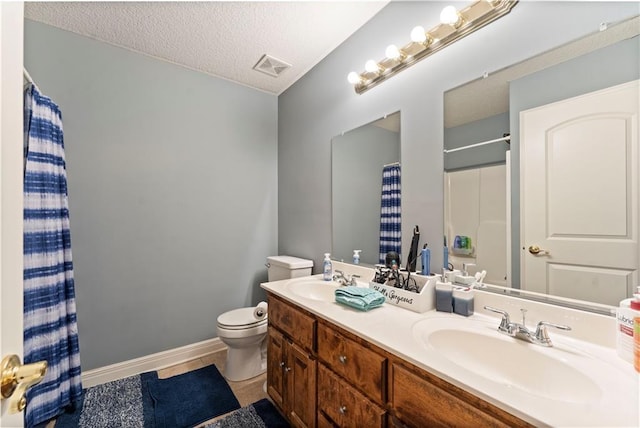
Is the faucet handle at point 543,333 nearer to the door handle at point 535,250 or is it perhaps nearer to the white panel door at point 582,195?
the white panel door at point 582,195

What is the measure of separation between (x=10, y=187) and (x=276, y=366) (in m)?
1.47

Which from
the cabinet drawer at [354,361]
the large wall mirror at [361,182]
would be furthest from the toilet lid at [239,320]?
the cabinet drawer at [354,361]

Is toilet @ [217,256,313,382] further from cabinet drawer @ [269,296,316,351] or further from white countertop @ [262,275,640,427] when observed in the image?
white countertop @ [262,275,640,427]

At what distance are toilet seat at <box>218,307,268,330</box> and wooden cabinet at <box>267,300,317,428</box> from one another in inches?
12.5

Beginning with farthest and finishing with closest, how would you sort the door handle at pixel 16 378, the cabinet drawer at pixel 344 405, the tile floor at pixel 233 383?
the tile floor at pixel 233 383, the cabinet drawer at pixel 344 405, the door handle at pixel 16 378

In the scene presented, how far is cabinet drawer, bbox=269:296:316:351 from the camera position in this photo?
1262 millimetres

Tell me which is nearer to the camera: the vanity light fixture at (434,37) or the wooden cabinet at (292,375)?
the vanity light fixture at (434,37)

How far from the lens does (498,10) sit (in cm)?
110

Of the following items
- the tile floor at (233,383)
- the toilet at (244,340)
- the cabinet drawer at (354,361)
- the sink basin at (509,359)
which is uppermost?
the sink basin at (509,359)

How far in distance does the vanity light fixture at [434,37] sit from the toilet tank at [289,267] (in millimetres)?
1374

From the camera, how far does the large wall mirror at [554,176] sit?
837mm

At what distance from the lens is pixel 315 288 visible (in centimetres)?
171

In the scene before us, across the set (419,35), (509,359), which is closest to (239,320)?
(509,359)

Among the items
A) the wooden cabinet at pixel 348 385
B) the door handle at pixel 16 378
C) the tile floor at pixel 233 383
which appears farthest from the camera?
the tile floor at pixel 233 383
